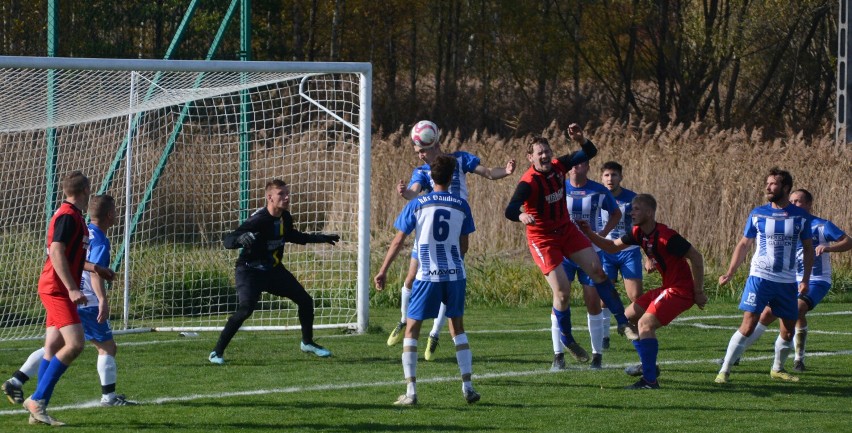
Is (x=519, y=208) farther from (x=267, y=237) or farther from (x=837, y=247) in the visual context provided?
(x=837, y=247)

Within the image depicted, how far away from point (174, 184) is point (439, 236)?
7.79m

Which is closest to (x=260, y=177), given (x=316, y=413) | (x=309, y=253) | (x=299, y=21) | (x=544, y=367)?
(x=309, y=253)

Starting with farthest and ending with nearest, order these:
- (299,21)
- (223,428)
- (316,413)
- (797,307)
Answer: (299,21)
(797,307)
(316,413)
(223,428)

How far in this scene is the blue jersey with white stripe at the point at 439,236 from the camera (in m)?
8.09

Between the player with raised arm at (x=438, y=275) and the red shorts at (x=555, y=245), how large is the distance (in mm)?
1375

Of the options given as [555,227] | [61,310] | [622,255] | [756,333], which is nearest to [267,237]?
[555,227]

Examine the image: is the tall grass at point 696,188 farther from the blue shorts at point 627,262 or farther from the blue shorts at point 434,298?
the blue shorts at point 434,298

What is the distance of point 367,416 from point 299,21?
30.2 metres

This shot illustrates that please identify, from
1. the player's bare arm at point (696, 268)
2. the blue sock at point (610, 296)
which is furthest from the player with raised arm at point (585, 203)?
the player's bare arm at point (696, 268)

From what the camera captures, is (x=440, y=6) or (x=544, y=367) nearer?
(x=544, y=367)

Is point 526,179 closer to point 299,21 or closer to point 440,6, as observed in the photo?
point 299,21

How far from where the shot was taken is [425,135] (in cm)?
1040

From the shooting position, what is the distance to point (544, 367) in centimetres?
982

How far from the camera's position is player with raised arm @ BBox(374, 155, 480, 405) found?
805 cm
